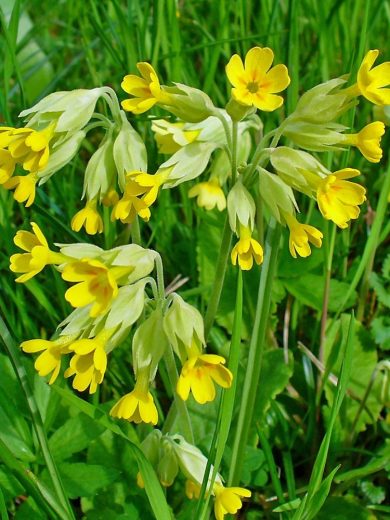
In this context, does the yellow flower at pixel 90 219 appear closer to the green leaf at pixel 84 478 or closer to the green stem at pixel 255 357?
the green stem at pixel 255 357

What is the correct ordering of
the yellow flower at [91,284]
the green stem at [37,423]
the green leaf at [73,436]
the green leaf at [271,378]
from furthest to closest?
1. the green leaf at [271,378]
2. the green leaf at [73,436]
3. the green stem at [37,423]
4. the yellow flower at [91,284]

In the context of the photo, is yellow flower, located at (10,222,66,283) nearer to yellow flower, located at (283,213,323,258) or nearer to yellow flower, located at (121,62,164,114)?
yellow flower, located at (121,62,164,114)

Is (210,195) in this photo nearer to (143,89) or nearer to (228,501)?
(143,89)

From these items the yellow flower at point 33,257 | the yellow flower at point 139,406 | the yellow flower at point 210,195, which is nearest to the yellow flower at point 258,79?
the yellow flower at point 33,257

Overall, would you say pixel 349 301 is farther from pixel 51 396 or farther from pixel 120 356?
pixel 51 396

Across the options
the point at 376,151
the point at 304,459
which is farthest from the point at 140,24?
the point at 304,459

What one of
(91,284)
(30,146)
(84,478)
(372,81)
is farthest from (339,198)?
(84,478)

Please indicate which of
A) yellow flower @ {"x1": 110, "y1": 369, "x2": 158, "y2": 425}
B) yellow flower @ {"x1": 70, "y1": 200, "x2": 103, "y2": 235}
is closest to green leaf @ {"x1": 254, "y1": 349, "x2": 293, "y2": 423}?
yellow flower @ {"x1": 110, "y1": 369, "x2": 158, "y2": 425}
